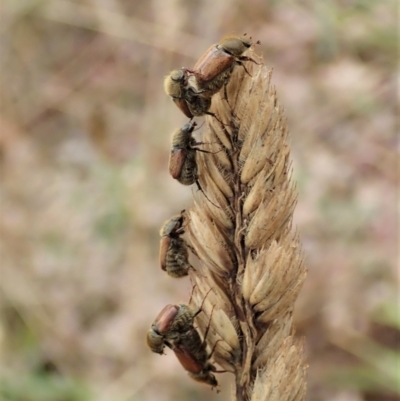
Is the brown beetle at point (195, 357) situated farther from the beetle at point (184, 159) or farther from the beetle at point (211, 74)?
the beetle at point (211, 74)

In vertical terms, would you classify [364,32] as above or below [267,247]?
above

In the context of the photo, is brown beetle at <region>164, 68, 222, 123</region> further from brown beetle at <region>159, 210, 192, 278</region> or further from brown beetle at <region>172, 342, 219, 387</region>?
brown beetle at <region>172, 342, 219, 387</region>

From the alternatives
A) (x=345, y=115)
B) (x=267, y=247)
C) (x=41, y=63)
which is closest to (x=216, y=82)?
(x=267, y=247)

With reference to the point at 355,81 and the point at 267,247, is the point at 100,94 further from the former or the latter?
the point at 267,247

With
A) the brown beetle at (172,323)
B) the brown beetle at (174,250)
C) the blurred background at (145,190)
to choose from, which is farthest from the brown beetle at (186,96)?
the blurred background at (145,190)

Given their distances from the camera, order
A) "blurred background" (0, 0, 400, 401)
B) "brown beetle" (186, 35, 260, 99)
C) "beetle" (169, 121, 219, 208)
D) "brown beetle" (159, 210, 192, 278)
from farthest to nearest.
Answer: "blurred background" (0, 0, 400, 401), "brown beetle" (159, 210, 192, 278), "beetle" (169, 121, 219, 208), "brown beetle" (186, 35, 260, 99)

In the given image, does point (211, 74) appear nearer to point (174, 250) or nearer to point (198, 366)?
point (174, 250)

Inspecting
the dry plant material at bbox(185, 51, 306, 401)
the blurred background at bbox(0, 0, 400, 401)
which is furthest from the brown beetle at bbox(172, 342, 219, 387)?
the blurred background at bbox(0, 0, 400, 401)
